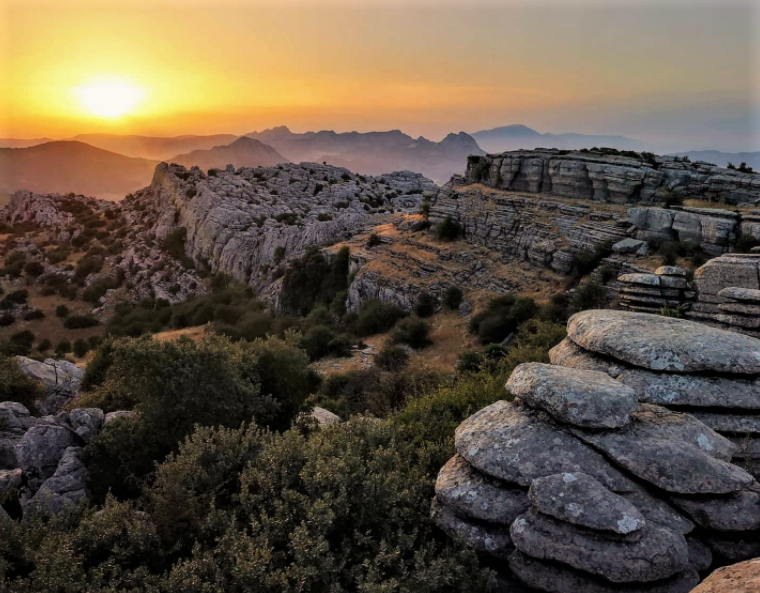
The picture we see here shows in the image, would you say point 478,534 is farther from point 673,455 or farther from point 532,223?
point 532,223

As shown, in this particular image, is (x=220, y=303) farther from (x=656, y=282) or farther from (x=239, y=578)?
(x=239, y=578)

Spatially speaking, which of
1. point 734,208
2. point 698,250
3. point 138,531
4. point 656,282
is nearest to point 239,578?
point 138,531

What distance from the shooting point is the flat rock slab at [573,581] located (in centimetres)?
639

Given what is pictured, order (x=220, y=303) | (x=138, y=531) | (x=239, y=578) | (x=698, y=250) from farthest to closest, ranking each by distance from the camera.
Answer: (x=220, y=303) → (x=698, y=250) → (x=138, y=531) → (x=239, y=578)

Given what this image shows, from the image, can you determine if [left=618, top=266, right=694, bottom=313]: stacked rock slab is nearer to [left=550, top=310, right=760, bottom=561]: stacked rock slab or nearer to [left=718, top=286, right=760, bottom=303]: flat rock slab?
[left=718, top=286, right=760, bottom=303]: flat rock slab

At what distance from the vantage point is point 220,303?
55.6 m

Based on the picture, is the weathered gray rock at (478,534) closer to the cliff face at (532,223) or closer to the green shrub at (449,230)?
the cliff face at (532,223)

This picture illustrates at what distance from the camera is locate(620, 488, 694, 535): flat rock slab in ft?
22.2

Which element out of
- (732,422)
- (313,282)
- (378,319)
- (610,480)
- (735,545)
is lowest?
(378,319)

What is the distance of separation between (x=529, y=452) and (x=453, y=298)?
33.2 metres

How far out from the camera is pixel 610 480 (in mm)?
7160

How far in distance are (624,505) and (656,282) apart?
15.6 meters

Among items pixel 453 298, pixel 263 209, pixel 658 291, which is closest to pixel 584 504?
pixel 658 291

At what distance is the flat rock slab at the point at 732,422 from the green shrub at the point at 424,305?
3212 centimetres
